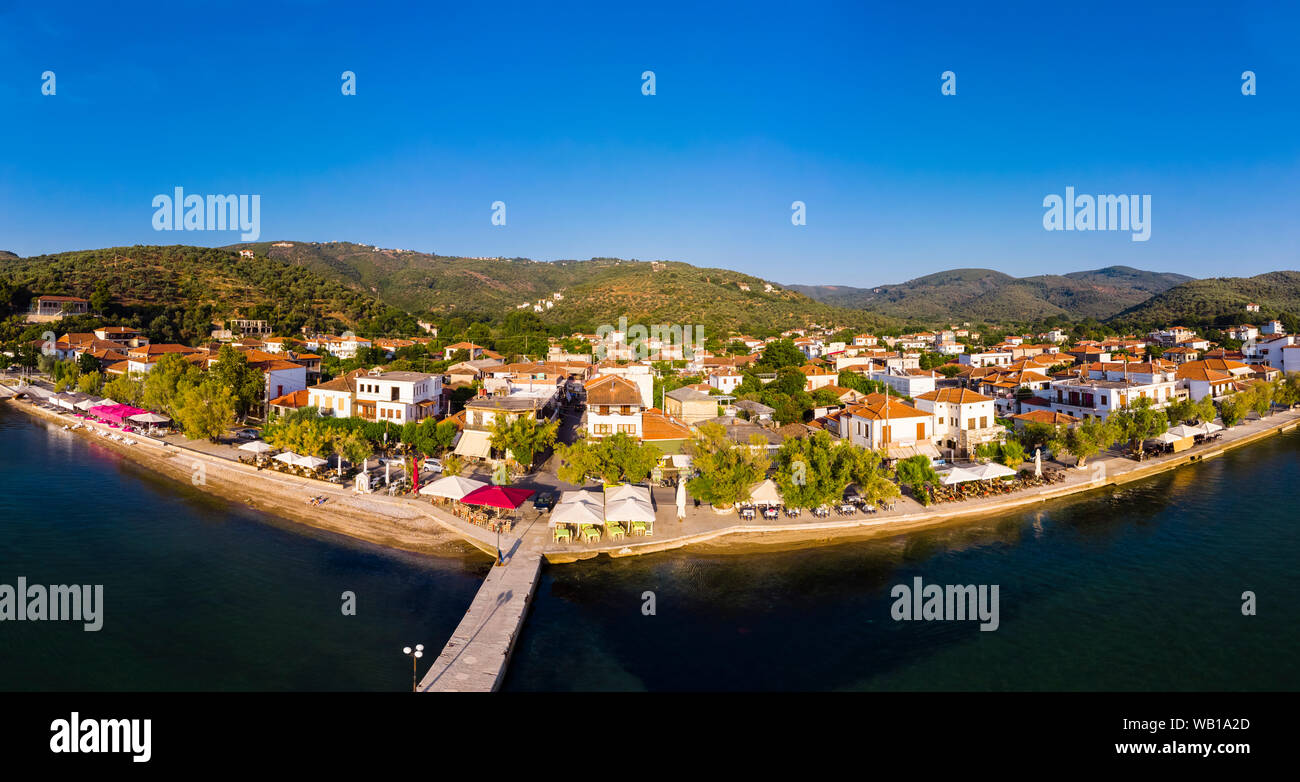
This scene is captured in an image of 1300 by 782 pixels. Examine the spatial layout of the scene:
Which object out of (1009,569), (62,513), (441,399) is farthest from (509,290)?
(1009,569)

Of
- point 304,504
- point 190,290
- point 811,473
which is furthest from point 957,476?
point 190,290

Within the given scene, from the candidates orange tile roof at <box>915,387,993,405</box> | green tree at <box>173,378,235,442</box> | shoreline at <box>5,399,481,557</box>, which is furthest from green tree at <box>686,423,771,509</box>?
green tree at <box>173,378,235,442</box>

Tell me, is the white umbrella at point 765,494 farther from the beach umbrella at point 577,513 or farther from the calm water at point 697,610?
the beach umbrella at point 577,513

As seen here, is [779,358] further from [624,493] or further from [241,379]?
[241,379]

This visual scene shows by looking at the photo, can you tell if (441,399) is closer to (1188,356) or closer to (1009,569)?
(1009,569)

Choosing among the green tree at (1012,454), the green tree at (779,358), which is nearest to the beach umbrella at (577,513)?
the green tree at (1012,454)

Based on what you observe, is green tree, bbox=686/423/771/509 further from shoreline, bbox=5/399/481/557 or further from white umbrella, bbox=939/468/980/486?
shoreline, bbox=5/399/481/557
